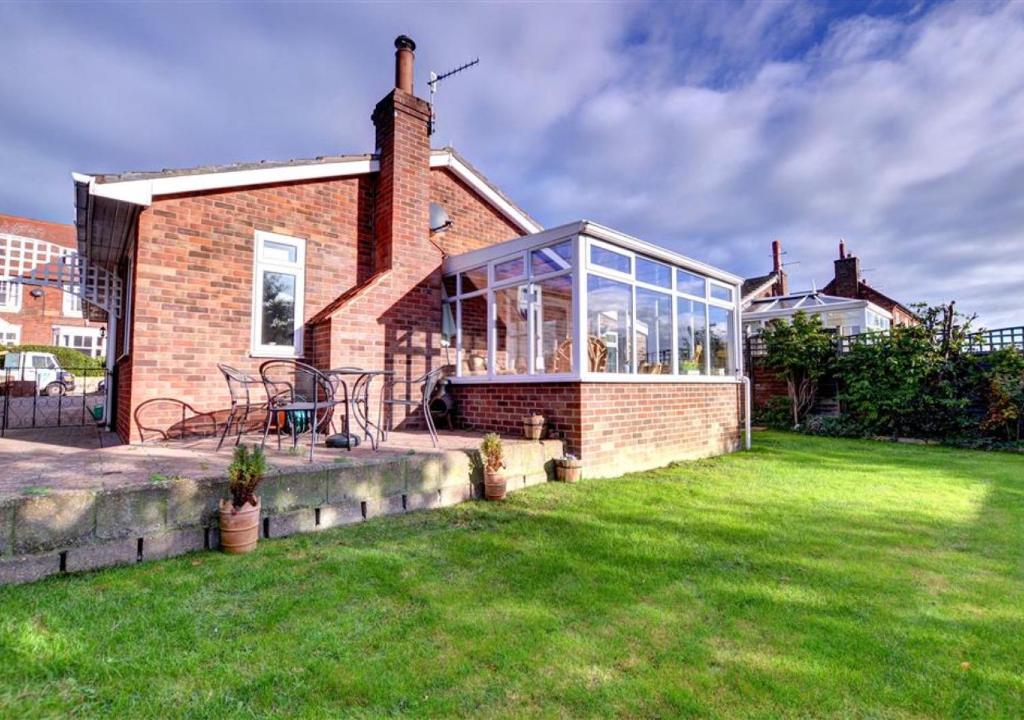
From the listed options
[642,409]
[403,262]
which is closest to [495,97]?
[403,262]

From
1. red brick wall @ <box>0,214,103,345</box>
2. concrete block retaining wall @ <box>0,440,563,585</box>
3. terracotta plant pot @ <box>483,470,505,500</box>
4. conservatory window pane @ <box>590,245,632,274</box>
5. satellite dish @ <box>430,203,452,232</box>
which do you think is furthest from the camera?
red brick wall @ <box>0,214,103,345</box>

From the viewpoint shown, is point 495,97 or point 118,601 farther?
point 495,97

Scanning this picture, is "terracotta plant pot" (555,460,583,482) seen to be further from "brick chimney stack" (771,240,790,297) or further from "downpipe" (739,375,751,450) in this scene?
"brick chimney stack" (771,240,790,297)

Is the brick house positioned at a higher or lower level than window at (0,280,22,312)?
lower

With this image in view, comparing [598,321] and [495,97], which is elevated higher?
[495,97]

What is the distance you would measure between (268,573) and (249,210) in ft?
17.2

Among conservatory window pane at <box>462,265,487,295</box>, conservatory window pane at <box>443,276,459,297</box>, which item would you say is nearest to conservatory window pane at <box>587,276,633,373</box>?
conservatory window pane at <box>462,265,487,295</box>

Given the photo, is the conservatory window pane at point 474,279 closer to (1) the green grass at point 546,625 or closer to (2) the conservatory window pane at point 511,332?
(2) the conservatory window pane at point 511,332

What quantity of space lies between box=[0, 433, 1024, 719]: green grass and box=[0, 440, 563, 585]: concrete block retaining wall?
18 centimetres

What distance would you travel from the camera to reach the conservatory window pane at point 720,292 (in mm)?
8844

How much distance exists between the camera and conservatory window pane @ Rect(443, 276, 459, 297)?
775cm

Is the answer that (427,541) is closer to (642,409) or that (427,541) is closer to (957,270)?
(642,409)

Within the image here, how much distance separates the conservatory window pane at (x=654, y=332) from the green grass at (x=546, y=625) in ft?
10.8

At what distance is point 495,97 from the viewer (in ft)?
33.5
